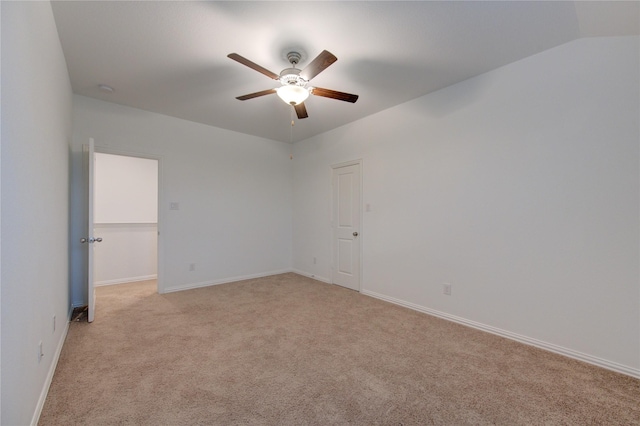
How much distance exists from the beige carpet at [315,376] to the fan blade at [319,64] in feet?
7.76

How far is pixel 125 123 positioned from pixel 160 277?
2260mm

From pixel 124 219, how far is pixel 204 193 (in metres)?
1.64

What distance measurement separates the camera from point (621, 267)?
7.09ft

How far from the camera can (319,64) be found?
7.07ft

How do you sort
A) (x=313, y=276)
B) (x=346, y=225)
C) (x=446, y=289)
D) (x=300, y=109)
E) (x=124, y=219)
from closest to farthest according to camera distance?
(x=300, y=109), (x=446, y=289), (x=346, y=225), (x=124, y=219), (x=313, y=276)

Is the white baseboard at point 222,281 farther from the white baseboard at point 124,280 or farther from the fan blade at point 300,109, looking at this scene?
the fan blade at point 300,109

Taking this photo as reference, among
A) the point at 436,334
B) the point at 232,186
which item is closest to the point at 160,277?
the point at 232,186

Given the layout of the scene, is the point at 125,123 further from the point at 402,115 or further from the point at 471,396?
the point at 471,396

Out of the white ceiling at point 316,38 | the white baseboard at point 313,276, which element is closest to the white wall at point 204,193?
the white baseboard at point 313,276

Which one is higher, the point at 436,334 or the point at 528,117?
the point at 528,117

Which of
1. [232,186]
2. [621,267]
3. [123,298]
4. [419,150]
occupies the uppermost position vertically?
[419,150]

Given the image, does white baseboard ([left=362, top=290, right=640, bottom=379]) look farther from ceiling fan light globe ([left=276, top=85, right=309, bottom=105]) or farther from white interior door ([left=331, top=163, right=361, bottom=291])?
ceiling fan light globe ([left=276, top=85, right=309, bottom=105])

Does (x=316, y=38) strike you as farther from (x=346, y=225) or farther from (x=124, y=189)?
(x=124, y=189)

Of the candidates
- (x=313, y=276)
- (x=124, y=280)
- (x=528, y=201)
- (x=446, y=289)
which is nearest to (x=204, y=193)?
(x=124, y=280)
